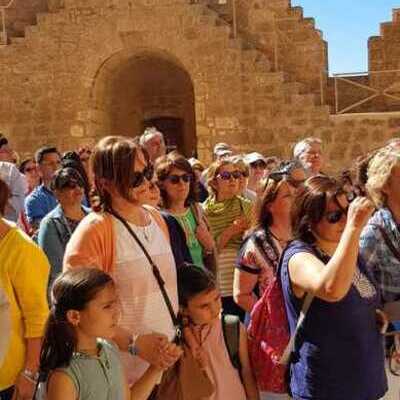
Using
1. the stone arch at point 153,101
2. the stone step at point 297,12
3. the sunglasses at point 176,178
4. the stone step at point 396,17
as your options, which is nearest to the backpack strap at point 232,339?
the sunglasses at point 176,178

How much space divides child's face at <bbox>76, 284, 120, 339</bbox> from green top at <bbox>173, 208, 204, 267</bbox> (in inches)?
72.3

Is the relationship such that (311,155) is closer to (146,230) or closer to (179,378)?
(146,230)

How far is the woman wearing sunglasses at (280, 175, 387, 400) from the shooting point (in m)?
3.01

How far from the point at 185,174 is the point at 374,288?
2.05 m

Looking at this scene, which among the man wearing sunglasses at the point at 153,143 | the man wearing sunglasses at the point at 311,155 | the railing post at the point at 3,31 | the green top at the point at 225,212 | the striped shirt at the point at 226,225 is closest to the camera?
the striped shirt at the point at 226,225

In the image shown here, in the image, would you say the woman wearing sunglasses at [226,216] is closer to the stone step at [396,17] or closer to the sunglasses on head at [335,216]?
the sunglasses on head at [335,216]

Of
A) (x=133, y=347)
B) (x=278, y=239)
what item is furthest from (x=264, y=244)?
(x=133, y=347)

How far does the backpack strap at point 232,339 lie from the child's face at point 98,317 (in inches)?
29.3

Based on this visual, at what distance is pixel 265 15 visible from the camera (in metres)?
15.9

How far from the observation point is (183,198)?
5102mm

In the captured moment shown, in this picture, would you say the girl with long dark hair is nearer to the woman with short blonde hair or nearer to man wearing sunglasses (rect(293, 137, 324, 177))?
the woman with short blonde hair

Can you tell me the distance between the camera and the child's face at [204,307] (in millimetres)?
3486

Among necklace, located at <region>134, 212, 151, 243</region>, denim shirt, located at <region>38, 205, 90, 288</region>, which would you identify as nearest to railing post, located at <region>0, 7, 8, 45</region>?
denim shirt, located at <region>38, 205, 90, 288</region>

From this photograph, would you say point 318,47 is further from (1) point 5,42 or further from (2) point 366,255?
(2) point 366,255
